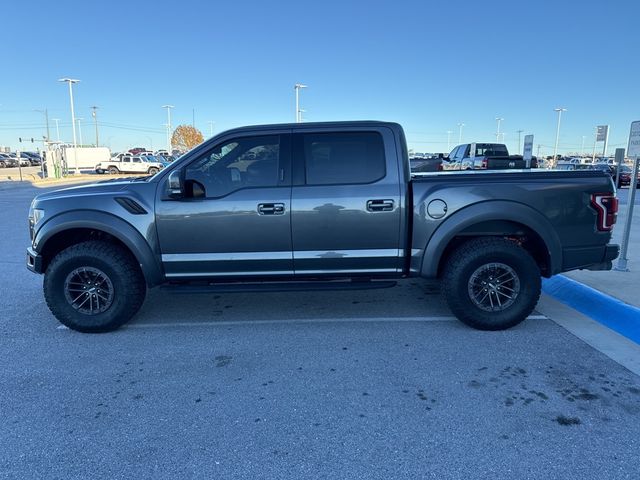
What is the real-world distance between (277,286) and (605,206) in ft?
10.5

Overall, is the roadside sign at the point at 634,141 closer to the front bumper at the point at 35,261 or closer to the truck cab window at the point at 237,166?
the truck cab window at the point at 237,166

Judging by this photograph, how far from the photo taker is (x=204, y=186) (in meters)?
4.37

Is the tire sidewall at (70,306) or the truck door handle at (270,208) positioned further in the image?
the tire sidewall at (70,306)

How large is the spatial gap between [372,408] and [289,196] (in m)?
2.05

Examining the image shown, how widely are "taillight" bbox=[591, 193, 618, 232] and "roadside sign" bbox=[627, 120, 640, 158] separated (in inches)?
89.0

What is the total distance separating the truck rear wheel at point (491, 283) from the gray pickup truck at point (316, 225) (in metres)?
0.01

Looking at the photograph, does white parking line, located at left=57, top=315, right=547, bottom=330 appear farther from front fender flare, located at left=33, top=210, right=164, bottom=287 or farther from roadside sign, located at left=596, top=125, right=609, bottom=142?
roadside sign, located at left=596, top=125, right=609, bottom=142

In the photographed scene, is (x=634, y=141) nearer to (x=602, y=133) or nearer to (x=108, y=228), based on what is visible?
(x=108, y=228)

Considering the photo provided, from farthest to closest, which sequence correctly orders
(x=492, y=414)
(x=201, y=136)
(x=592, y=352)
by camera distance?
(x=201, y=136) → (x=592, y=352) → (x=492, y=414)

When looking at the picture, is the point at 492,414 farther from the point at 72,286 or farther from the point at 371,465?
the point at 72,286

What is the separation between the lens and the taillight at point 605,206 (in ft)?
14.2

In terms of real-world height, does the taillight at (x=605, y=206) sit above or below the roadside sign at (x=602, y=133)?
below

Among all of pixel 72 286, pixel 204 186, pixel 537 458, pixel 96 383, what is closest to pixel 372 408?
pixel 537 458

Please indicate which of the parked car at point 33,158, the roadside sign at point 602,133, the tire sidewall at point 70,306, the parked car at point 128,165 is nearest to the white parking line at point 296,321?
the tire sidewall at point 70,306
